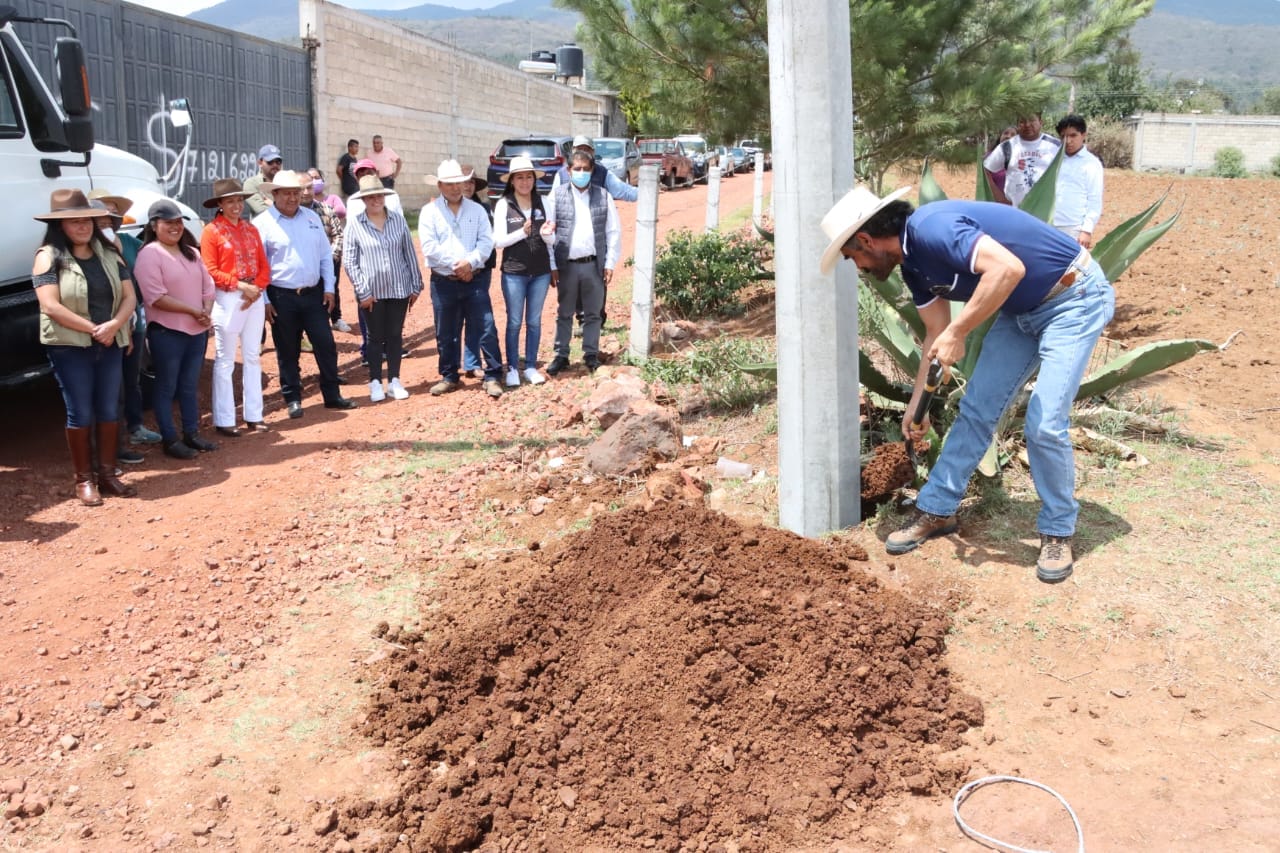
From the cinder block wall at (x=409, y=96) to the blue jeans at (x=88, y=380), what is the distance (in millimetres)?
13918

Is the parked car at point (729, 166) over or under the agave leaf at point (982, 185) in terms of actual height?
over

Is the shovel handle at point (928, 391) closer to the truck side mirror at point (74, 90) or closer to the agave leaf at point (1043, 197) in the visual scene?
the agave leaf at point (1043, 197)

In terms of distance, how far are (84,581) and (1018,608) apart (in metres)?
4.18

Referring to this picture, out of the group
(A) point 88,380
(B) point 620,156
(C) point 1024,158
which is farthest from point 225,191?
(B) point 620,156

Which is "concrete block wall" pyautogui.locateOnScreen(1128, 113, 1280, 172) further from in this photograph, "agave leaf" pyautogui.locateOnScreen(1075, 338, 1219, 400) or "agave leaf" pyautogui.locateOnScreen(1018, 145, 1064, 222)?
"agave leaf" pyautogui.locateOnScreen(1075, 338, 1219, 400)

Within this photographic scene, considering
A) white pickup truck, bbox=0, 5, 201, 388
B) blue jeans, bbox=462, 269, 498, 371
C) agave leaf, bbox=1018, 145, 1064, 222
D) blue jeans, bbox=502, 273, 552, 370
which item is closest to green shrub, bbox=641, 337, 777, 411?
blue jeans, bbox=502, 273, 552, 370

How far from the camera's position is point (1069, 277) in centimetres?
422

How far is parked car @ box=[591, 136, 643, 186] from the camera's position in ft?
87.8

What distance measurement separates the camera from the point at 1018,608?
418 centimetres

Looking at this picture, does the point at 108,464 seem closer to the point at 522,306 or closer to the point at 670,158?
the point at 522,306

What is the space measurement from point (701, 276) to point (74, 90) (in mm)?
5435

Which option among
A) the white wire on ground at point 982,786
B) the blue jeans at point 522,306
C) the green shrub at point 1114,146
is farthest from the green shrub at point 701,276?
the green shrub at point 1114,146

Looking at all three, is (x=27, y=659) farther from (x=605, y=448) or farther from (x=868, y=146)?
(x=868, y=146)

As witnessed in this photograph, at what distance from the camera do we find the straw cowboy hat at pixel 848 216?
4082 mm
